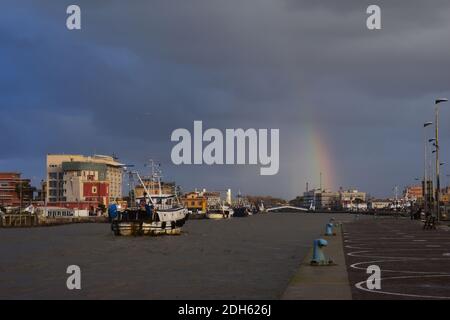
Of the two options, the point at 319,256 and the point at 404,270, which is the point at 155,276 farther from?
the point at 404,270

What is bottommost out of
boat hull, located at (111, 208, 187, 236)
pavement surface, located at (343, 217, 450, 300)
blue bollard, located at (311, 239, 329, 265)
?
boat hull, located at (111, 208, 187, 236)

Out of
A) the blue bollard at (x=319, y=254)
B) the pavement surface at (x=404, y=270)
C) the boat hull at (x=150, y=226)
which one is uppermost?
the blue bollard at (x=319, y=254)

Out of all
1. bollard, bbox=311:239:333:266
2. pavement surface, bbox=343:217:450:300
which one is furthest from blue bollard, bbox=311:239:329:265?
pavement surface, bbox=343:217:450:300

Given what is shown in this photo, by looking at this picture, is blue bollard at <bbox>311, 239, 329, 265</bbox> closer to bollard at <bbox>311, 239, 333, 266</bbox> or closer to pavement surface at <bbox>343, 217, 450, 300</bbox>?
bollard at <bbox>311, 239, 333, 266</bbox>

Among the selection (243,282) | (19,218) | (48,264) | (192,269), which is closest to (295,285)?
(243,282)

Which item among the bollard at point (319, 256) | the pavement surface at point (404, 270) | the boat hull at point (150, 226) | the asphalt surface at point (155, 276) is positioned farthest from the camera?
the boat hull at point (150, 226)

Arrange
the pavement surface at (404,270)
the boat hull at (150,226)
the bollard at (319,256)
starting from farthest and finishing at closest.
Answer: the boat hull at (150,226)
the bollard at (319,256)
the pavement surface at (404,270)

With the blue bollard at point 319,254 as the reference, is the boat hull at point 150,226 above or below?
below

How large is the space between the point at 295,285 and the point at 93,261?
32460 mm

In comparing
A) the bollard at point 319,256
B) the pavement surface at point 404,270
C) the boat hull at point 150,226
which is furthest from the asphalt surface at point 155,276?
the boat hull at point 150,226

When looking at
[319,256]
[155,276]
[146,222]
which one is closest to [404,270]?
[319,256]

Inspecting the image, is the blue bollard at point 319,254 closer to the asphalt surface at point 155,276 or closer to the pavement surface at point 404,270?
the pavement surface at point 404,270

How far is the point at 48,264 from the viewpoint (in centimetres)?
5153
